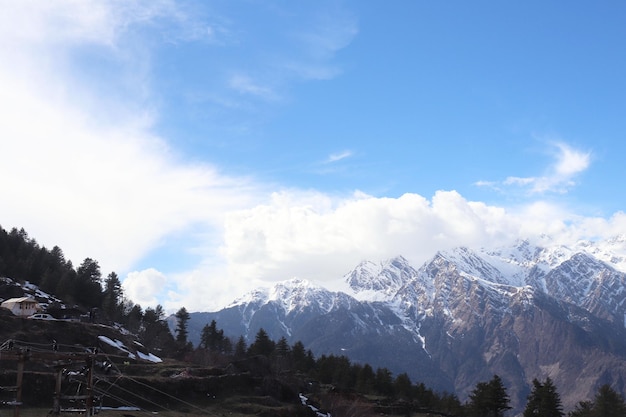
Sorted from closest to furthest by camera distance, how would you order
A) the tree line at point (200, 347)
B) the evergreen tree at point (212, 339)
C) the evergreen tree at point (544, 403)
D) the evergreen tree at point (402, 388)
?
the evergreen tree at point (544, 403), the tree line at point (200, 347), the evergreen tree at point (402, 388), the evergreen tree at point (212, 339)

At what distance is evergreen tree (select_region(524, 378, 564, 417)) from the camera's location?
106562 millimetres

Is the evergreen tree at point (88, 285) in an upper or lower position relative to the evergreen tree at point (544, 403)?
upper

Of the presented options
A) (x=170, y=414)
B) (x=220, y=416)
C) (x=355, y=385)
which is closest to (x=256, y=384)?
(x=220, y=416)

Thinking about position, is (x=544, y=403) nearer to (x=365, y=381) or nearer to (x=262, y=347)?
(x=365, y=381)

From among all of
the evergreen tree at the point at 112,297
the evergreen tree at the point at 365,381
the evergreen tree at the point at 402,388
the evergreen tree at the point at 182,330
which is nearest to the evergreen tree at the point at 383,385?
the evergreen tree at the point at 365,381

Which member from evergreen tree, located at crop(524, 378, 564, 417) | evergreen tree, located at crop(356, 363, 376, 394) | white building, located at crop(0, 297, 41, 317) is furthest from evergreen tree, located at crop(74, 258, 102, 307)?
evergreen tree, located at crop(524, 378, 564, 417)

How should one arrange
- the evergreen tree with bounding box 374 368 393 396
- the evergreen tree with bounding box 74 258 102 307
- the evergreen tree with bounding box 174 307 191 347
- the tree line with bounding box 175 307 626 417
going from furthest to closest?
1. the evergreen tree with bounding box 174 307 191 347
2. the evergreen tree with bounding box 374 368 393 396
3. the evergreen tree with bounding box 74 258 102 307
4. the tree line with bounding box 175 307 626 417

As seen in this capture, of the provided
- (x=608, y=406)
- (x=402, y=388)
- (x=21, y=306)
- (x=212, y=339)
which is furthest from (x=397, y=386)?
(x=21, y=306)

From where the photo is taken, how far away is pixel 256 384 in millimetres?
94250

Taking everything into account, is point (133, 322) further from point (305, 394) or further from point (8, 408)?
point (8, 408)

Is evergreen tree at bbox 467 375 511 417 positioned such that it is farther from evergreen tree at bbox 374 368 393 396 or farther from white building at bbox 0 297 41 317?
white building at bbox 0 297 41 317

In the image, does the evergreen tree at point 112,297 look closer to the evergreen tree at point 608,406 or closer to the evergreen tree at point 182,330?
the evergreen tree at point 182,330

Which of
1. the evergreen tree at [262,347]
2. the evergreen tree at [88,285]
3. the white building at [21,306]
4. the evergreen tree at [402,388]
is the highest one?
the evergreen tree at [88,285]

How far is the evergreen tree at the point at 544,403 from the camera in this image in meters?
107
